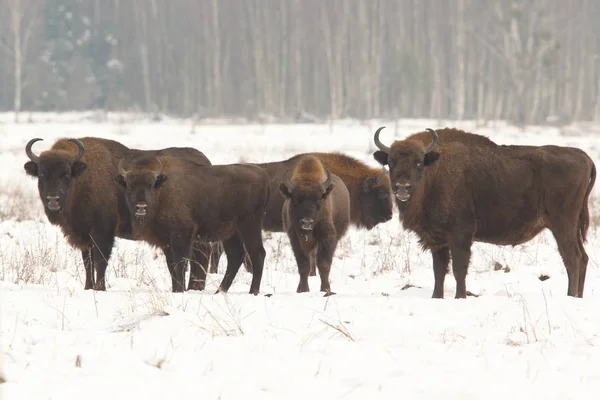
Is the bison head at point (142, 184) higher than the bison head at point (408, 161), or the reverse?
the bison head at point (408, 161)

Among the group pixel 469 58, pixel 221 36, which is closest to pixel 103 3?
pixel 221 36

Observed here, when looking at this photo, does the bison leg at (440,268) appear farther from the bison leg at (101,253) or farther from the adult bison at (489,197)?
the bison leg at (101,253)

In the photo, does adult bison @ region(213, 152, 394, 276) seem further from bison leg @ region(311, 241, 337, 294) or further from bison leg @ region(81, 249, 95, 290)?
bison leg @ region(81, 249, 95, 290)

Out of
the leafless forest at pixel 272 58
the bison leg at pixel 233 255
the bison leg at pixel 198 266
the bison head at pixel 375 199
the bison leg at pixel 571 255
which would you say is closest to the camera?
the bison leg at pixel 571 255

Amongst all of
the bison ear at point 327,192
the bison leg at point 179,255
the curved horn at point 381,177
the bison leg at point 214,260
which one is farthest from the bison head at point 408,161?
the curved horn at point 381,177

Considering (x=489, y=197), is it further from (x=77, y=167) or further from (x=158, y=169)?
(x=77, y=167)

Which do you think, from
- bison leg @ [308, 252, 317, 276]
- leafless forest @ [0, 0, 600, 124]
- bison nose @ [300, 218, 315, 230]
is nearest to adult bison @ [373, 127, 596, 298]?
bison nose @ [300, 218, 315, 230]

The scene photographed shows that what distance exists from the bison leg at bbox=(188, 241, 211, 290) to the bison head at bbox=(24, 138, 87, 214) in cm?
150

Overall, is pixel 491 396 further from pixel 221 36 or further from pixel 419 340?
pixel 221 36

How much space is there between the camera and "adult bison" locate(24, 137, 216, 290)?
9.08m

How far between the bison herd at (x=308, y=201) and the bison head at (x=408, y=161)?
0.01 metres

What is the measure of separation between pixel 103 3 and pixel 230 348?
210 ft

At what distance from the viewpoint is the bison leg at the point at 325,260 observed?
31.0 feet

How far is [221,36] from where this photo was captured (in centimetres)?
5925
